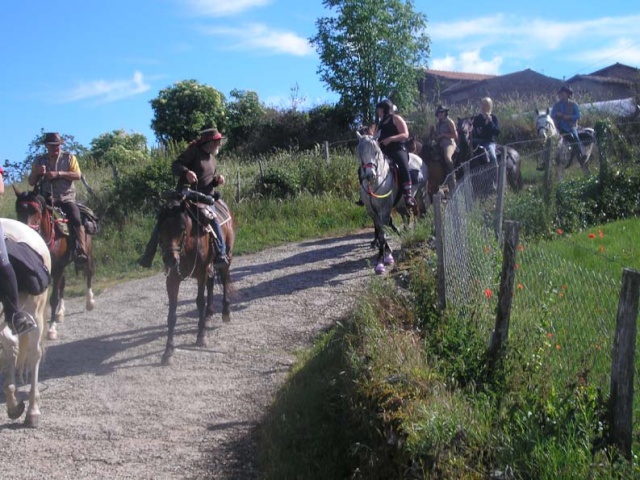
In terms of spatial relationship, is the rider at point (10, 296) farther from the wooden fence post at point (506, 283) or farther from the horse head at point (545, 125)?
the horse head at point (545, 125)

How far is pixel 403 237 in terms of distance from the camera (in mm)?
11836

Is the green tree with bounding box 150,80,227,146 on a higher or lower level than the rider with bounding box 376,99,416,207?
higher

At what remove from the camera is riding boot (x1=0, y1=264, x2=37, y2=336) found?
7.02 m

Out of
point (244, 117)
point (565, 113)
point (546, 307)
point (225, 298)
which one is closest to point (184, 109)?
point (244, 117)

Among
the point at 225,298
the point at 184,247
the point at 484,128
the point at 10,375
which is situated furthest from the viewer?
the point at 484,128

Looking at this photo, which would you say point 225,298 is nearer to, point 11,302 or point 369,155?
point 369,155

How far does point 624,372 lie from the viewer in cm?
423

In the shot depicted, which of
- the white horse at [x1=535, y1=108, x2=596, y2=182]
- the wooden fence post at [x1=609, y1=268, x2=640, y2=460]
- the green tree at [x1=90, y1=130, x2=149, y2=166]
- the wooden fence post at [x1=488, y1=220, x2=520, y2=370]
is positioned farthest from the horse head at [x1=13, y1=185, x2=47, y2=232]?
the green tree at [x1=90, y1=130, x2=149, y2=166]

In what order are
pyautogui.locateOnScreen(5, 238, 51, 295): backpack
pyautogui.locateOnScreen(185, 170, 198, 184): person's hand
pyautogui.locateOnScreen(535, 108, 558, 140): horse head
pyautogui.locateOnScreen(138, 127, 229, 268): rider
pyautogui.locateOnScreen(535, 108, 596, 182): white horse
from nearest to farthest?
1. pyautogui.locateOnScreen(5, 238, 51, 295): backpack
2. pyautogui.locateOnScreen(185, 170, 198, 184): person's hand
3. pyautogui.locateOnScreen(138, 127, 229, 268): rider
4. pyautogui.locateOnScreen(535, 108, 596, 182): white horse
5. pyautogui.locateOnScreen(535, 108, 558, 140): horse head

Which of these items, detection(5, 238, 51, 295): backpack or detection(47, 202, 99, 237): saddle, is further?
detection(47, 202, 99, 237): saddle

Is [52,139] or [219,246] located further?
[52,139]

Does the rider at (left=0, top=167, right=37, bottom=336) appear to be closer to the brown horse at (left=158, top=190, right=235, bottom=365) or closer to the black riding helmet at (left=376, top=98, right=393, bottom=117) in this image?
the brown horse at (left=158, top=190, right=235, bottom=365)

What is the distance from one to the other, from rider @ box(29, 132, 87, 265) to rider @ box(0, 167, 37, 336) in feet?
12.0

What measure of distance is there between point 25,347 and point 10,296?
0.83 meters
